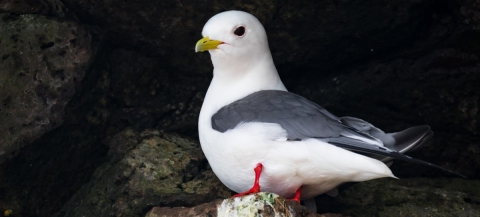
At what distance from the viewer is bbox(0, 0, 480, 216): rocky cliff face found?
4094 millimetres

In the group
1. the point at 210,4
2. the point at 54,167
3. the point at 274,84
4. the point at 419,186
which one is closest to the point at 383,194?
the point at 419,186

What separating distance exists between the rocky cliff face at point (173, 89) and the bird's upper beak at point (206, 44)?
0.49 metres

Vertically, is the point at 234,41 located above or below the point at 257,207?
above

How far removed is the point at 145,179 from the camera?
4137 mm

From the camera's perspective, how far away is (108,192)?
415 centimetres

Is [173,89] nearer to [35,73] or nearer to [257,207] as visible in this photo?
[35,73]

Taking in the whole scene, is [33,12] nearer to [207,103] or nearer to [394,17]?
[207,103]

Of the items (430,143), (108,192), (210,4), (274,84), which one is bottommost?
(108,192)

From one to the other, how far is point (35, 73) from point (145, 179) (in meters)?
0.93

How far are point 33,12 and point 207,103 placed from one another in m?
1.25

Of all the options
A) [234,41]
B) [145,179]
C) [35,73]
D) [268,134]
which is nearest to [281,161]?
[268,134]

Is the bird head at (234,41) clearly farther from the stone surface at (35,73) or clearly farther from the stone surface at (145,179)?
the stone surface at (35,73)

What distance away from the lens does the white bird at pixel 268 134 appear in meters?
3.43

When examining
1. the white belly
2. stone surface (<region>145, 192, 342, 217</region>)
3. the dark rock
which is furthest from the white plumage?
the dark rock
